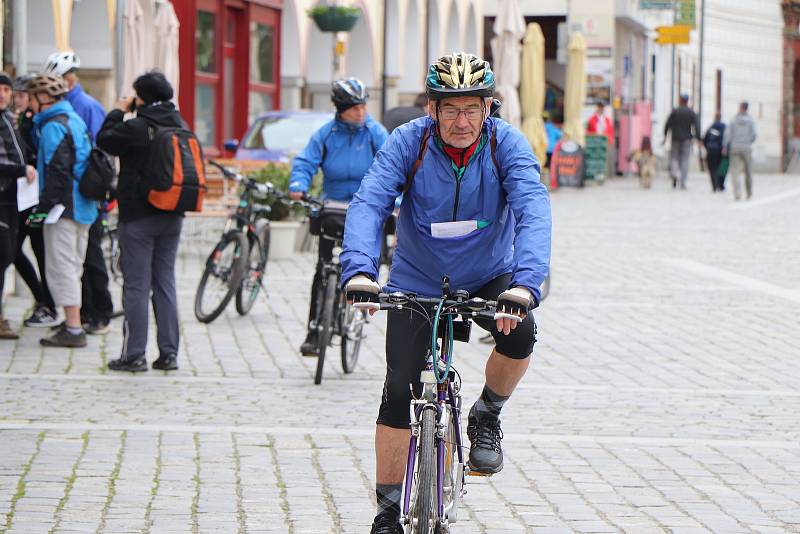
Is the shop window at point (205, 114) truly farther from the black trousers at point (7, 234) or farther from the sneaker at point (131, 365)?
the sneaker at point (131, 365)

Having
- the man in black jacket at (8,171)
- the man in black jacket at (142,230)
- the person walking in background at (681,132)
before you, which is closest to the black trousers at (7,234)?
the man in black jacket at (8,171)

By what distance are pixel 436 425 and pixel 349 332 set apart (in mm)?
4833

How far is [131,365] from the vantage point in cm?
980

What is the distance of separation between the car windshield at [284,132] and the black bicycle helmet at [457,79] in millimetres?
15304

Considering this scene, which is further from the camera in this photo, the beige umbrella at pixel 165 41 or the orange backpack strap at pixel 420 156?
the beige umbrella at pixel 165 41

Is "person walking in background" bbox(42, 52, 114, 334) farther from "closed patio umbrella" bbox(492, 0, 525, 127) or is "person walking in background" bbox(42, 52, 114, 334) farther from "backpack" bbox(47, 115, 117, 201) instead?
"closed patio umbrella" bbox(492, 0, 525, 127)

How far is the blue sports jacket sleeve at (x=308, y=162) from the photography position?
1004 centimetres

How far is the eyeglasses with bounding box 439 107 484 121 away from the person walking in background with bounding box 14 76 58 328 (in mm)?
6310

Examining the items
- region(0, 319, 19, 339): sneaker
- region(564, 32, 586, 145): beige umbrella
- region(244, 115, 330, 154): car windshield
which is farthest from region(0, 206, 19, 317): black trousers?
region(564, 32, 586, 145): beige umbrella

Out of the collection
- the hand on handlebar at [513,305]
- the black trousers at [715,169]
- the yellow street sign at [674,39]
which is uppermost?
the yellow street sign at [674,39]

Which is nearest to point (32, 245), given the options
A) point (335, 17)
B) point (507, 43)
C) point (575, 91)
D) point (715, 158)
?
point (335, 17)

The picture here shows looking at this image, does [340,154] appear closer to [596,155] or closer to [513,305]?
[513,305]

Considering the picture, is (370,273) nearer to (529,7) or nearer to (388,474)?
(388,474)

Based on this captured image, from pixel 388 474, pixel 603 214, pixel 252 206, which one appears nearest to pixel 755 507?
pixel 388 474
